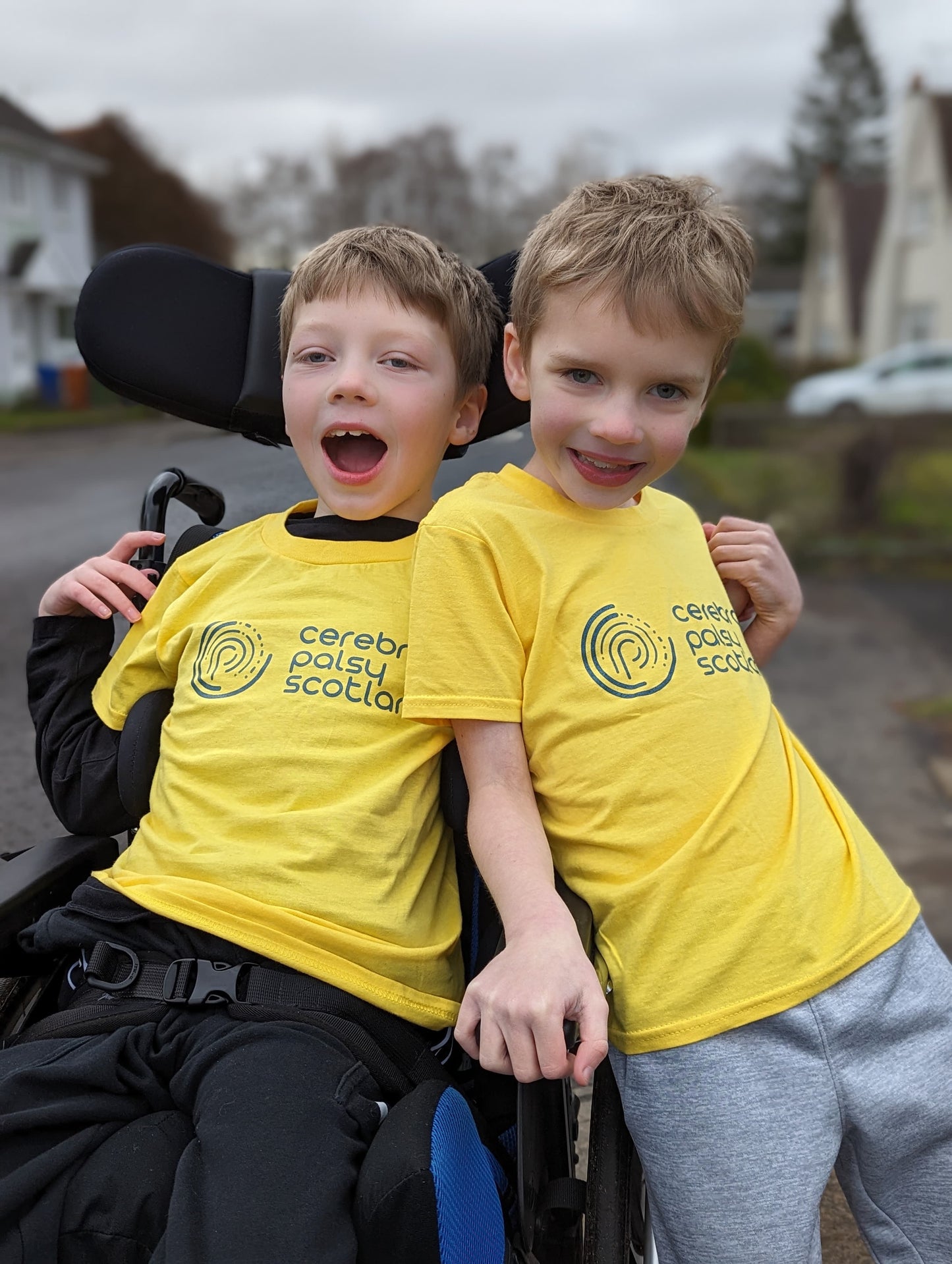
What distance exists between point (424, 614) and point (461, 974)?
490 millimetres

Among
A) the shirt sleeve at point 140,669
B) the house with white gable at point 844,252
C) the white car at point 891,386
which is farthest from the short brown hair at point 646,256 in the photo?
the house with white gable at point 844,252

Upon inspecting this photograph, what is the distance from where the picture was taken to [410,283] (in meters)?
1.74

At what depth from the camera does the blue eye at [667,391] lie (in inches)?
60.5

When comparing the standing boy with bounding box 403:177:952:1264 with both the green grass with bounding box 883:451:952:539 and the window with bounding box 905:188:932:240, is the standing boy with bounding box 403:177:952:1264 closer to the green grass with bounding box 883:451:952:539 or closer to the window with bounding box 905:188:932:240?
the green grass with bounding box 883:451:952:539

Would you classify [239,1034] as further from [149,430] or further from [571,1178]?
[149,430]

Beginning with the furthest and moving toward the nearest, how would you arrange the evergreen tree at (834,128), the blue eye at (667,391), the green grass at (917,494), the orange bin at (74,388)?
1. the evergreen tree at (834,128)
2. the orange bin at (74,388)
3. the green grass at (917,494)
4. the blue eye at (667,391)

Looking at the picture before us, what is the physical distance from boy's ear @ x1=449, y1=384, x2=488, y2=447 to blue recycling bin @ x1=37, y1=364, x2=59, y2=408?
15455 millimetres

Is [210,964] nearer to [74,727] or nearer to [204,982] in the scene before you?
[204,982]

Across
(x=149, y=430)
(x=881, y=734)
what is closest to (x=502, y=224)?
(x=881, y=734)

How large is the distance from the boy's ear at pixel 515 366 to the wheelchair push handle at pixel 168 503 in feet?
2.08

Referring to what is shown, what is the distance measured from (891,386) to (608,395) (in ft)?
68.7

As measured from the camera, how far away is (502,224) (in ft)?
96.6

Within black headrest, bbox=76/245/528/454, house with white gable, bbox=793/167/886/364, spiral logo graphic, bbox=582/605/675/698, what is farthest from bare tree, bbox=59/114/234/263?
spiral logo graphic, bbox=582/605/675/698

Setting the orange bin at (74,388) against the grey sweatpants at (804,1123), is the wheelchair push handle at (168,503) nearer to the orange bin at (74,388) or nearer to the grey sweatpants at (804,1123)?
the grey sweatpants at (804,1123)
